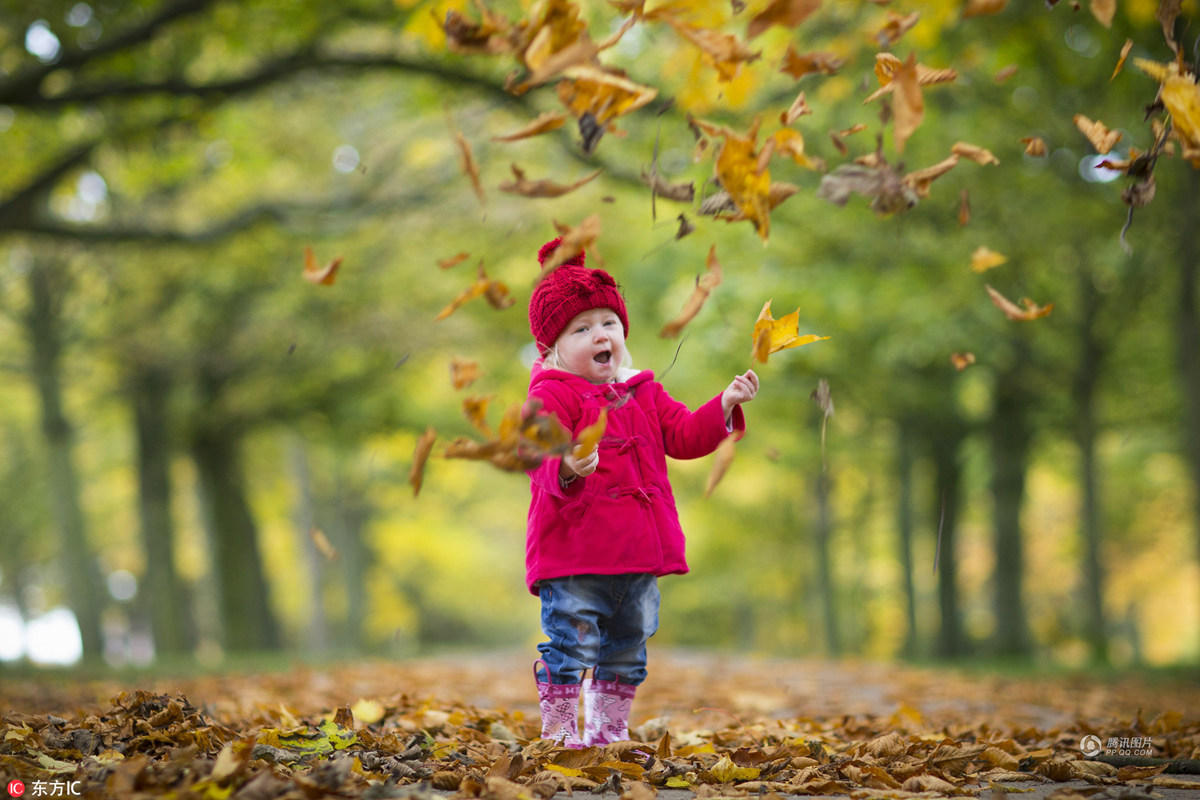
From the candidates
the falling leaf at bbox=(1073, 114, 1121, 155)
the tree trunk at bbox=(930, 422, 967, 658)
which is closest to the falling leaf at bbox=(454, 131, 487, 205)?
the falling leaf at bbox=(1073, 114, 1121, 155)

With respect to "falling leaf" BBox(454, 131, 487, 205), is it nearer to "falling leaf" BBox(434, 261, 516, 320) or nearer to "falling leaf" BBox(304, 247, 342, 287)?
"falling leaf" BBox(434, 261, 516, 320)

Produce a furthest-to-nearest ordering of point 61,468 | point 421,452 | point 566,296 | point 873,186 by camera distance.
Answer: point 61,468
point 566,296
point 873,186
point 421,452

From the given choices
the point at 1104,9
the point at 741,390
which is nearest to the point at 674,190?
the point at 741,390

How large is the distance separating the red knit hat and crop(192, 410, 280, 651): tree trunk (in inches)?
528

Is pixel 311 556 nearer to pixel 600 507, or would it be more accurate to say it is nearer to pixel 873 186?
pixel 600 507

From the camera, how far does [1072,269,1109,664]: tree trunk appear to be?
11938 mm

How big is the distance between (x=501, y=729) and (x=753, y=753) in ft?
3.15

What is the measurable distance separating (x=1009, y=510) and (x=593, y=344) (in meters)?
11.5

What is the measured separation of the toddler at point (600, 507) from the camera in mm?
3193

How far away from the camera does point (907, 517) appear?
15812 millimetres

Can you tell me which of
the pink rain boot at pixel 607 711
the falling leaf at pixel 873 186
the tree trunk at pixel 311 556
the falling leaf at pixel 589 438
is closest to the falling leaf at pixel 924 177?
the falling leaf at pixel 873 186

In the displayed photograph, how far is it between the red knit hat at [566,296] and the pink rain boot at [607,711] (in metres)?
1.22

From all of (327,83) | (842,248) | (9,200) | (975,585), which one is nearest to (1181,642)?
(975,585)

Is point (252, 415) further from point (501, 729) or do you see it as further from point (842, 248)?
point (501, 729)
